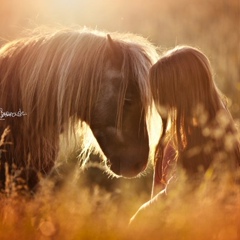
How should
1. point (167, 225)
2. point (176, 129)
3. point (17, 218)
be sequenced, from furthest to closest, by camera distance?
point (176, 129), point (17, 218), point (167, 225)

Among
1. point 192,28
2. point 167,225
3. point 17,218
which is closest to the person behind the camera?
point 167,225

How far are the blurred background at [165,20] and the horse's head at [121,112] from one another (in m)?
1.36

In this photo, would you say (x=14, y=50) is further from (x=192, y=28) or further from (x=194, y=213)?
(x=192, y=28)

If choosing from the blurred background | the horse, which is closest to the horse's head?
the horse

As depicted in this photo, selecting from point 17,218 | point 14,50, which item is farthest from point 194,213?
point 14,50

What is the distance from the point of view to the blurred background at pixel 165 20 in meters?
4.45

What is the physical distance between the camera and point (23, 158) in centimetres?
271

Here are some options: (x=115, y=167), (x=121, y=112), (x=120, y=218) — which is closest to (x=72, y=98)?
(x=121, y=112)

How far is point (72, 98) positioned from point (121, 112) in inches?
9.6

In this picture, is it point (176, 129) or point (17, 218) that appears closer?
point (17, 218)

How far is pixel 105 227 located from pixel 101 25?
4108mm

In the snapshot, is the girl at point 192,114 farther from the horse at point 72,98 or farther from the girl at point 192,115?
the horse at point 72,98
